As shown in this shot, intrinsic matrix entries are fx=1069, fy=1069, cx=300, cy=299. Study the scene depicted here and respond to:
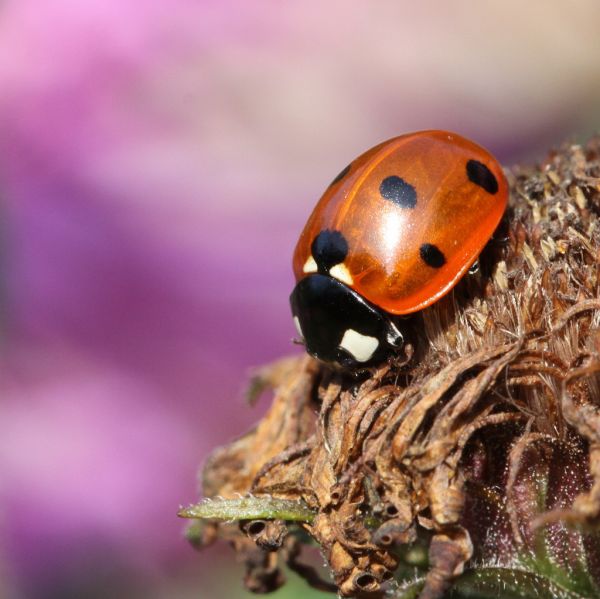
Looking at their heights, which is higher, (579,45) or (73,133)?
(579,45)

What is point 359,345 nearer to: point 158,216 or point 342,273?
point 342,273

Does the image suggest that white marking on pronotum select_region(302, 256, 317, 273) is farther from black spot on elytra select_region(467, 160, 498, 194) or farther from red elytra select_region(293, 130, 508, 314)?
black spot on elytra select_region(467, 160, 498, 194)

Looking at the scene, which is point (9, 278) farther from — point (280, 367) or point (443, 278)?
point (443, 278)

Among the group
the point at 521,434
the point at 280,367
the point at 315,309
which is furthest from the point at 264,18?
the point at 521,434

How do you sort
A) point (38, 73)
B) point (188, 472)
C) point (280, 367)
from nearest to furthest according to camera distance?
point (280, 367) < point (188, 472) < point (38, 73)

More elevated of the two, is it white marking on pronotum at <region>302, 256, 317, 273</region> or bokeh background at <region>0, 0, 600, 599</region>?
bokeh background at <region>0, 0, 600, 599</region>

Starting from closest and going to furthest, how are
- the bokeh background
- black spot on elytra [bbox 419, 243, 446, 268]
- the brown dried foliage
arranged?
the brown dried foliage
black spot on elytra [bbox 419, 243, 446, 268]
the bokeh background

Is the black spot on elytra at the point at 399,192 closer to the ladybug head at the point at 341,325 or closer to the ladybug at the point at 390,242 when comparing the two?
the ladybug at the point at 390,242

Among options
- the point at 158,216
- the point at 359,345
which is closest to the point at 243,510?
the point at 359,345


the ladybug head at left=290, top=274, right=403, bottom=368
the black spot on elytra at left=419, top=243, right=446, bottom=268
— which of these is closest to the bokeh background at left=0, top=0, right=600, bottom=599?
the ladybug head at left=290, top=274, right=403, bottom=368
